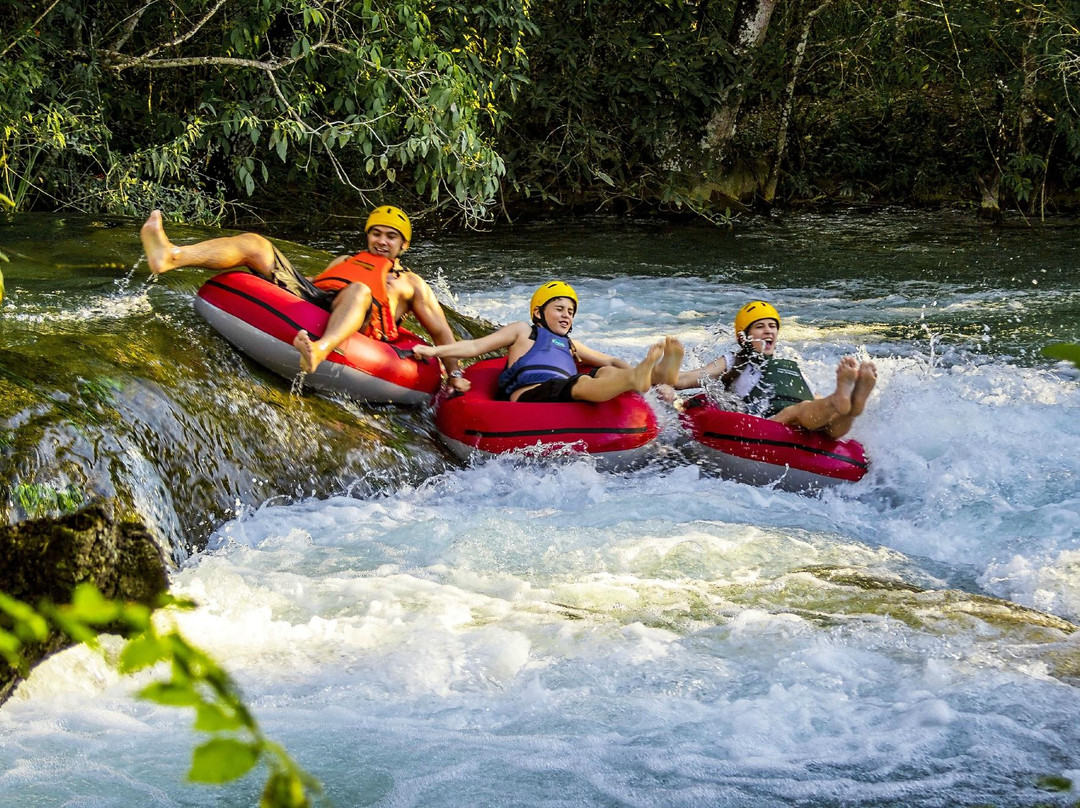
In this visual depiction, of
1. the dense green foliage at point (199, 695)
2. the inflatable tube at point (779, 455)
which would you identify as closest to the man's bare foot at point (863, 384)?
the inflatable tube at point (779, 455)

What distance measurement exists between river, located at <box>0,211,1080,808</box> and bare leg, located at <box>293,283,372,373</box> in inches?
12.5

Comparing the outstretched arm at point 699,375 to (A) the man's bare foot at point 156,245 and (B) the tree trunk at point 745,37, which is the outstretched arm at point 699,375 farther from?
(B) the tree trunk at point 745,37

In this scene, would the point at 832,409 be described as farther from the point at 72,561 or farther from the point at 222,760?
the point at 222,760

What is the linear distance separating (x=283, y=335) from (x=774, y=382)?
2.53m

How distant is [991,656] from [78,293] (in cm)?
471

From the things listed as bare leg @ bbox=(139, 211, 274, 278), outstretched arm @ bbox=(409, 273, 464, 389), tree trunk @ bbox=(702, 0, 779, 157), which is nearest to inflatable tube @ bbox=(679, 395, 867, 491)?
outstretched arm @ bbox=(409, 273, 464, 389)

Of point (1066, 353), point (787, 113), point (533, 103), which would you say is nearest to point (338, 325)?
point (1066, 353)

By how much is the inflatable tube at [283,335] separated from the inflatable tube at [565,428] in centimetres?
49

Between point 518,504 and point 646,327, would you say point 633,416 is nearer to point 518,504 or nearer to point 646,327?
point 518,504

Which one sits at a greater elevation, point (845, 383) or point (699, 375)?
point (845, 383)

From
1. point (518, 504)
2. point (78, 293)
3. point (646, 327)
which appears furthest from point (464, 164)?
point (518, 504)

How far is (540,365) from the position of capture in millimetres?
5926

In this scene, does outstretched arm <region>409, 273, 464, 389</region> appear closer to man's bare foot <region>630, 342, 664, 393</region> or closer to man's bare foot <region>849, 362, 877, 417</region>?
man's bare foot <region>630, 342, 664, 393</region>

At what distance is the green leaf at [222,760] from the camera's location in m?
0.66
